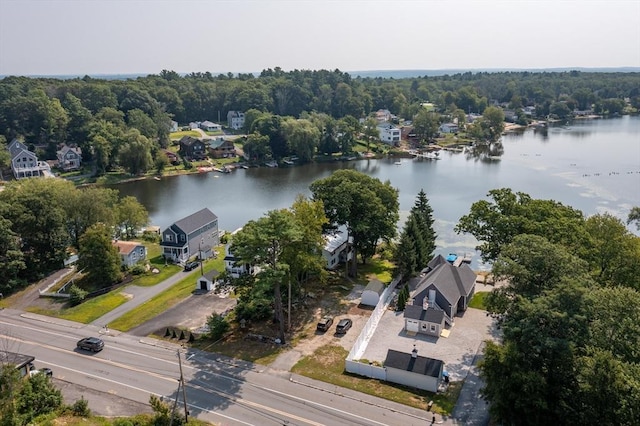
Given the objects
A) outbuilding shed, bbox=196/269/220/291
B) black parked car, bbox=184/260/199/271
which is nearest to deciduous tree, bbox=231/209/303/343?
outbuilding shed, bbox=196/269/220/291

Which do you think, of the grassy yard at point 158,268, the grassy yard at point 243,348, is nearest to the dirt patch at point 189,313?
the grassy yard at point 243,348

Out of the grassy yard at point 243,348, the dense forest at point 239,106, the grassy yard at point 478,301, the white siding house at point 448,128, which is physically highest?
the dense forest at point 239,106

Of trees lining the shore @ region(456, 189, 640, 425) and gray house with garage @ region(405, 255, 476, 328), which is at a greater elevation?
trees lining the shore @ region(456, 189, 640, 425)

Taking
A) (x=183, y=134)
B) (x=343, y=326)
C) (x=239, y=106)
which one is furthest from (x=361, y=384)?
(x=239, y=106)

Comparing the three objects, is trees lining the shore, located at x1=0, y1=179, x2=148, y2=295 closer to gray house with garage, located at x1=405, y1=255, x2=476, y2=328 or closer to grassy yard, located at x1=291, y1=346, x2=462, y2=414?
grassy yard, located at x1=291, y1=346, x2=462, y2=414

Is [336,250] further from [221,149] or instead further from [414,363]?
[221,149]

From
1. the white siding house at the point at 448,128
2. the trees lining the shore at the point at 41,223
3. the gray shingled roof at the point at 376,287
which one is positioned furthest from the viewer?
the white siding house at the point at 448,128

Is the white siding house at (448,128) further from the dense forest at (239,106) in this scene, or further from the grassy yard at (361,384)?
the grassy yard at (361,384)
